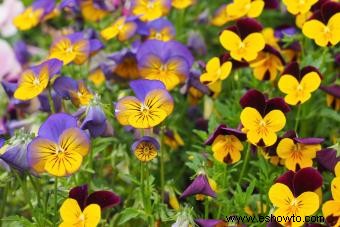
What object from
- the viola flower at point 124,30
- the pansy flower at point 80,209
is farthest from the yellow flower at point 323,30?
the pansy flower at point 80,209

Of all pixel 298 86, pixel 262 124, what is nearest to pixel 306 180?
pixel 262 124

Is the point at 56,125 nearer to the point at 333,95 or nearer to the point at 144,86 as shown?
the point at 144,86

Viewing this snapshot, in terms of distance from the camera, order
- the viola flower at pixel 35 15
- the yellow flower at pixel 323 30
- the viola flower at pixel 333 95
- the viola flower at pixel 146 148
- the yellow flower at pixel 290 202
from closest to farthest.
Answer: the yellow flower at pixel 290 202
the viola flower at pixel 146 148
the yellow flower at pixel 323 30
the viola flower at pixel 333 95
the viola flower at pixel 35 15

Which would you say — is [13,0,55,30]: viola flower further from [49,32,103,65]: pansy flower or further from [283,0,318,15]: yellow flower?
[283,0,318,15]: yellow flower

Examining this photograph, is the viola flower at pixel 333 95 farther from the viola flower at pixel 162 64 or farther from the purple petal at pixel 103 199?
the purple petal at pixel 103 199

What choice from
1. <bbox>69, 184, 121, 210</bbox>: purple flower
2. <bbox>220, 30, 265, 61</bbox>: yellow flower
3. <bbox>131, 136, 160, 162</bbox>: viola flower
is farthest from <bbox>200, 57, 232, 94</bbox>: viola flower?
<bbox>69, 184, 121, 210</bbox>: purple flower
